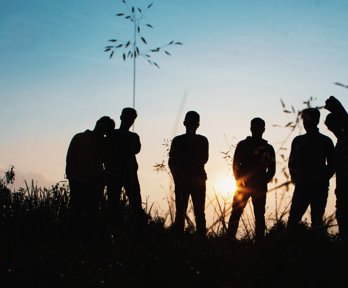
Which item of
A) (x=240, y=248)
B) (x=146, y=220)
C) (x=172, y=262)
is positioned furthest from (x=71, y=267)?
(x=146, y=220)

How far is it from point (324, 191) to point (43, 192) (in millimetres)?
3954

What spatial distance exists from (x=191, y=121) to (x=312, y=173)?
5.86 ft

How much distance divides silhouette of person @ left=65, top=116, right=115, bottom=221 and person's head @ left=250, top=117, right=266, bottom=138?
1914 mm

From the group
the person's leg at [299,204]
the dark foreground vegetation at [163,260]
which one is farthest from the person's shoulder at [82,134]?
the person's leg at [299,204]

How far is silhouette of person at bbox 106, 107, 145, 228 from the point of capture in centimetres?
573

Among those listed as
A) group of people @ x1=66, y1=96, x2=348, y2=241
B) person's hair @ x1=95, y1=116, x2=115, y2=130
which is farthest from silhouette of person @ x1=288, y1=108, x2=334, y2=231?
person's hair @ x1=95, y1=116, x2=115, y2=130

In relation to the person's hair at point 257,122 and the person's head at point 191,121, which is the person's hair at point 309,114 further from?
the person's head at point 191,121

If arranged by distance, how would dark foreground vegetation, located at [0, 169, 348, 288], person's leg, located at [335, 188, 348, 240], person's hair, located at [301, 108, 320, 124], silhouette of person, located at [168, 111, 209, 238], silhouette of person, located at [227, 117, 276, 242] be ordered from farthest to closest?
silhouette of person, located at [168, 111, 209, 238], silhouette of person, located at [227, 117, 276, 242], person's leg, located at [335, 188, 348, 240], dark foreground vegetation, located at [0, 169, 348, 288], person's hair, located at [301, 108, 320, 124]

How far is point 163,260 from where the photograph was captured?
10.4ft

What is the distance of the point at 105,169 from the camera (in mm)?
5801

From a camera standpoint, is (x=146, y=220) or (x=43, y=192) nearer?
(x=146, y=220)

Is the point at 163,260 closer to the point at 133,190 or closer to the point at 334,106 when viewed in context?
the point at 334,106

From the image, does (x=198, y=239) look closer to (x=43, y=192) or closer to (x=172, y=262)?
(x=172, y=262)

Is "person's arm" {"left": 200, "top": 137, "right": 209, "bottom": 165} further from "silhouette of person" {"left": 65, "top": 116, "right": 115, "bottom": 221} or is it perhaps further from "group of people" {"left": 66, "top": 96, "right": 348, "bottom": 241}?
"silhouette of person" {"left": 65, "top": 116, "right": 115, "bottom": 221}
